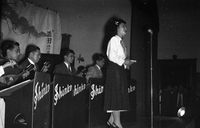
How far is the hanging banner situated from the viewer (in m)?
5.73

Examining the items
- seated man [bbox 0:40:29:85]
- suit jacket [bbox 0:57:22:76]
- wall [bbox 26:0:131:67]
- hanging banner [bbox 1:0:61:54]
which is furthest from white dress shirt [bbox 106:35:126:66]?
wall [bbox 26:0:131:67]

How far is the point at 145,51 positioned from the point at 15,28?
3.10 metres

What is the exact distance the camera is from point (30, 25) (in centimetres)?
612

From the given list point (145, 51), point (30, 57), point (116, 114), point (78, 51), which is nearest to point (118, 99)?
point (116, 114)

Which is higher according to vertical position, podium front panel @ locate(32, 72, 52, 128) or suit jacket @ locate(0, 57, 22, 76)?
suit jacket @ locate(0, 57, 22, 76)

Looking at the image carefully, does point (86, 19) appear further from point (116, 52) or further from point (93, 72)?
point (116, 52)

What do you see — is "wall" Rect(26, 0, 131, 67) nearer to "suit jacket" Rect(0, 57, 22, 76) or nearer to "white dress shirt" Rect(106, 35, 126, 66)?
"suit jacket" Rect(0, 57, 22, 76)

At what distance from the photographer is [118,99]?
9.64 ft

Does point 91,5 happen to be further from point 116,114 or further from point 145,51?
point 116,114

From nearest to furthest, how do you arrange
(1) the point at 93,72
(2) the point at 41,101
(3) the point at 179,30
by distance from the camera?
1. (2) the point at 41,101
2. (1) the point at 93,72
3. (3) the point at 179,30

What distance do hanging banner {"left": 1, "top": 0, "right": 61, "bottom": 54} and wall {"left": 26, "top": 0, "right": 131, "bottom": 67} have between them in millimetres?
544

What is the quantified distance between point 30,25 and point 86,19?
1870mm

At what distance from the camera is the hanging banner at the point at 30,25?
225 inches

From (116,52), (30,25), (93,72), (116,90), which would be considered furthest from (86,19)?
(116,90)
